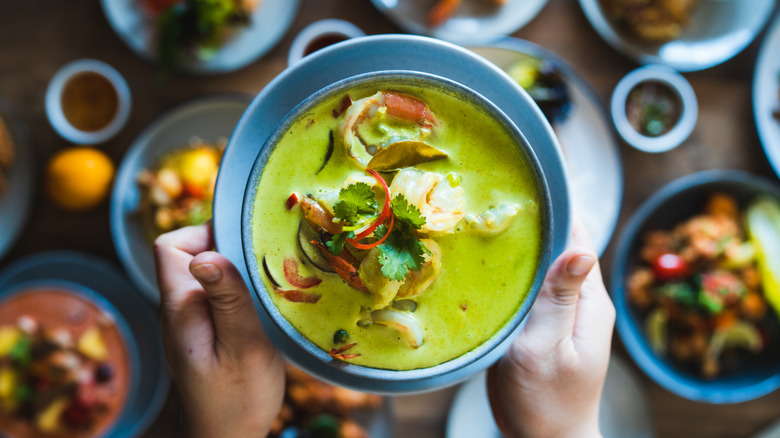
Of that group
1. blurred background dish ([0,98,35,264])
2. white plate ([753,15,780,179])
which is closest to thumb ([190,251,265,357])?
blurred background dish ([0,98,35,264])

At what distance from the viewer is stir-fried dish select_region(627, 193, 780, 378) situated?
8.41 feet

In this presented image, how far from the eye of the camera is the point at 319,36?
7.86 ft

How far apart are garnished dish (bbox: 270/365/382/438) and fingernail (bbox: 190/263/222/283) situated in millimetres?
1162

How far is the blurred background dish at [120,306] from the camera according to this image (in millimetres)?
2482

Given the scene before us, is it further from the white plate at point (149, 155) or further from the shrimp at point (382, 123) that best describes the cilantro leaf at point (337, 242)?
the white plate at point (149, 155)

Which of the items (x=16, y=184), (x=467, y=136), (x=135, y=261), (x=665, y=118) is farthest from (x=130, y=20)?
(x=665, y=118)

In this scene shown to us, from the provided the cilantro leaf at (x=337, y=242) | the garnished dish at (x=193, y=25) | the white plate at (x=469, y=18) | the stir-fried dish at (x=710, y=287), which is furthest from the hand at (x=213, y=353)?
the stir-fried dish at (x=710, y=287)

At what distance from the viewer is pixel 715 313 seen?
8.35ft

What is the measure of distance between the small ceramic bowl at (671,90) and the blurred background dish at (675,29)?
0.17 feet

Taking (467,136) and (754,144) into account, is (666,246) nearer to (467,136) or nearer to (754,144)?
(754,144)

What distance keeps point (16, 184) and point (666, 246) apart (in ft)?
9.26

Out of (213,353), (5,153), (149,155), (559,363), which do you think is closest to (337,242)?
(213,353)

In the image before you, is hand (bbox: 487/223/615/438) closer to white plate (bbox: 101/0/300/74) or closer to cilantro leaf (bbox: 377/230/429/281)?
cilantro leaf (bbox: 377/230/429/281)

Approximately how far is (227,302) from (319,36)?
131cm
